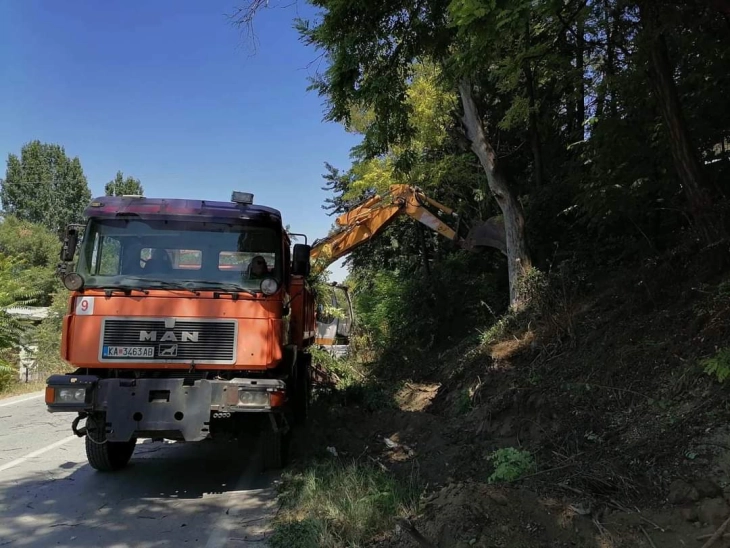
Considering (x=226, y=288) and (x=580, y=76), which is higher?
(x=580, y=76)

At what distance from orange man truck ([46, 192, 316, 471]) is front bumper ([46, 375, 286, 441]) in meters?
0.01

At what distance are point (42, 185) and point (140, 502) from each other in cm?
6505

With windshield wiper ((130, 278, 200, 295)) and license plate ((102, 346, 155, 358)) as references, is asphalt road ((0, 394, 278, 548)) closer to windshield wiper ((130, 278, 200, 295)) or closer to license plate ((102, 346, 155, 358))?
license plate ((102, 346, 155, 358))

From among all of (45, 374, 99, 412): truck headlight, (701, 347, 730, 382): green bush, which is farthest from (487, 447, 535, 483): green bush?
(45, 374, 99, 412): truck headlight

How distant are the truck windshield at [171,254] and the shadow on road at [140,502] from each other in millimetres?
2254

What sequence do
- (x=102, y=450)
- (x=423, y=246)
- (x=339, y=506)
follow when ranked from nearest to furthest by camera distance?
(x=339, y=506) → (x=102, y=450) → (x=423, y=246)

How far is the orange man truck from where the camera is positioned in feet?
18.0

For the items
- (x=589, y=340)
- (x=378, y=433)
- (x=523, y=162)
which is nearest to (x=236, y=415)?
(x=378, y=433)

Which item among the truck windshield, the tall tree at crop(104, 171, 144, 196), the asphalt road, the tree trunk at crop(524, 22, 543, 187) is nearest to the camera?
the asphalt road

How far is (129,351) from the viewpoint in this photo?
5660mm

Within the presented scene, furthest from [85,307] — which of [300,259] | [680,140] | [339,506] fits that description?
[680,140]

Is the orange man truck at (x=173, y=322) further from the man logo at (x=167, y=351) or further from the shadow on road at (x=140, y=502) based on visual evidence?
the shadow on road at (x=140, y=502)

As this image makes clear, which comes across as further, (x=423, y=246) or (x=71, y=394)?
(x=423, y=246)

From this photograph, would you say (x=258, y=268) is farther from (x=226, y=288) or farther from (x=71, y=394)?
(x=71, y=394)
